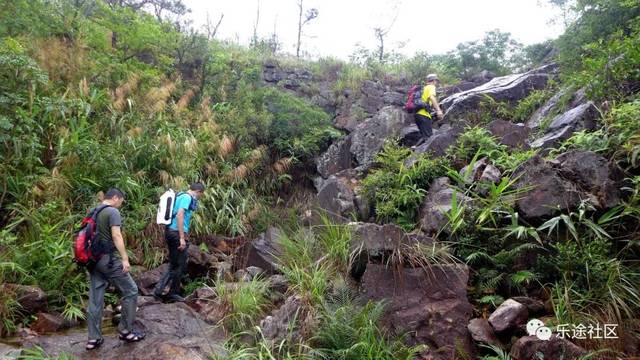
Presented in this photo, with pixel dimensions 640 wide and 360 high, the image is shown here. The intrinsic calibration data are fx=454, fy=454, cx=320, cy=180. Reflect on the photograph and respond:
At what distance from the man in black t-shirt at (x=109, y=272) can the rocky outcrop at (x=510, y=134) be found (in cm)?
580

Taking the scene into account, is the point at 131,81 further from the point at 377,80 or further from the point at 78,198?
the point at 377,80

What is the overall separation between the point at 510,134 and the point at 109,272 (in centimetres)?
628

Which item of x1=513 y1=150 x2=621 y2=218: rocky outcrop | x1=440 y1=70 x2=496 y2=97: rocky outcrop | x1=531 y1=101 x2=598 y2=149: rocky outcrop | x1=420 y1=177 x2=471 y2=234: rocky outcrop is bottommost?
x1=420 y1=177 x2=471 y2=234: rocky outcrop

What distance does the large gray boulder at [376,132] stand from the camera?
1048cm

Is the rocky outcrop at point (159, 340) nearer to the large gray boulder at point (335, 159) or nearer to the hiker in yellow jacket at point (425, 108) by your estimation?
the large gray boulder at point (335, 159)

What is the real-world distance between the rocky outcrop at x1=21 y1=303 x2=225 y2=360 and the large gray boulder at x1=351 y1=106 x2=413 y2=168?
18.9 ft

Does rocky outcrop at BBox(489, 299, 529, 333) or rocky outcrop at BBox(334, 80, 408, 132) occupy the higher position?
rocky outcrop at BBox(334, 80, 408, 132)

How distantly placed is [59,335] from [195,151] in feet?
16.2

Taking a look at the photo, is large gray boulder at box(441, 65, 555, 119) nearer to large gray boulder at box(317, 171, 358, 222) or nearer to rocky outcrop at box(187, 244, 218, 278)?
large gray boulder at box(317, 171, 358, 222)

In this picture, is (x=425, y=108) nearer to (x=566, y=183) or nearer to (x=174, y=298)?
(x=566, y=183)

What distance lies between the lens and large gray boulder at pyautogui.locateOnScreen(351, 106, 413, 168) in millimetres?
10484

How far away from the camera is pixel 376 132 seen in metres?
10.7

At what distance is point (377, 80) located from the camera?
15.3 metres

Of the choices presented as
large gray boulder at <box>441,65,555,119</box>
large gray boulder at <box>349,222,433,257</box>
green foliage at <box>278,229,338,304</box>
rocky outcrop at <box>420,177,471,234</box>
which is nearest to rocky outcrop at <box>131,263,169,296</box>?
green foliage at <box>278,229,338,304</box>
